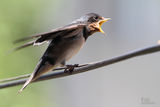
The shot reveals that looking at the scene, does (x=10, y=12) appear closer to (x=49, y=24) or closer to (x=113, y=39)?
(x=49, y=24)

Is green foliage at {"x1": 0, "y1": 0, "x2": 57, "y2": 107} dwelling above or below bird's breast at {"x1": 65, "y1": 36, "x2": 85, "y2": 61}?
below

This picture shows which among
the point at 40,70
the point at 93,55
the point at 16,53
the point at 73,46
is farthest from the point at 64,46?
the point at 93,55

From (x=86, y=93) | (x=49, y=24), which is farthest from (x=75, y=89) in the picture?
(x=49, y=24)

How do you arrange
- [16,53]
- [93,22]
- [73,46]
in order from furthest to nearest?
[16,53]
[93,22]
[73,46]

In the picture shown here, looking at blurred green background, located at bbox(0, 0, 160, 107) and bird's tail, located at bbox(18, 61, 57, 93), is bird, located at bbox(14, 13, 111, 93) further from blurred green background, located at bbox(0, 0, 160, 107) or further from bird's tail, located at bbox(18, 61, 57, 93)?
blurred green background, located at bbox(0, 0, 160, 107)

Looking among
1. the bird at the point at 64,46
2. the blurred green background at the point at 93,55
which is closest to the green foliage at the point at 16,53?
the blurred green background at the point at 93,55

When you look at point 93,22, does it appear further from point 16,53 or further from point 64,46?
point 16,53

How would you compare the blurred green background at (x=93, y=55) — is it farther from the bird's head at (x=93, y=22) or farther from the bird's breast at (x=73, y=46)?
the bird's breast at (x=73, y=46)

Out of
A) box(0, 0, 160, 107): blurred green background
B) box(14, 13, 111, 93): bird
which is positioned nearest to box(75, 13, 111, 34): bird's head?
box(14, 13, 111, 93): bird
